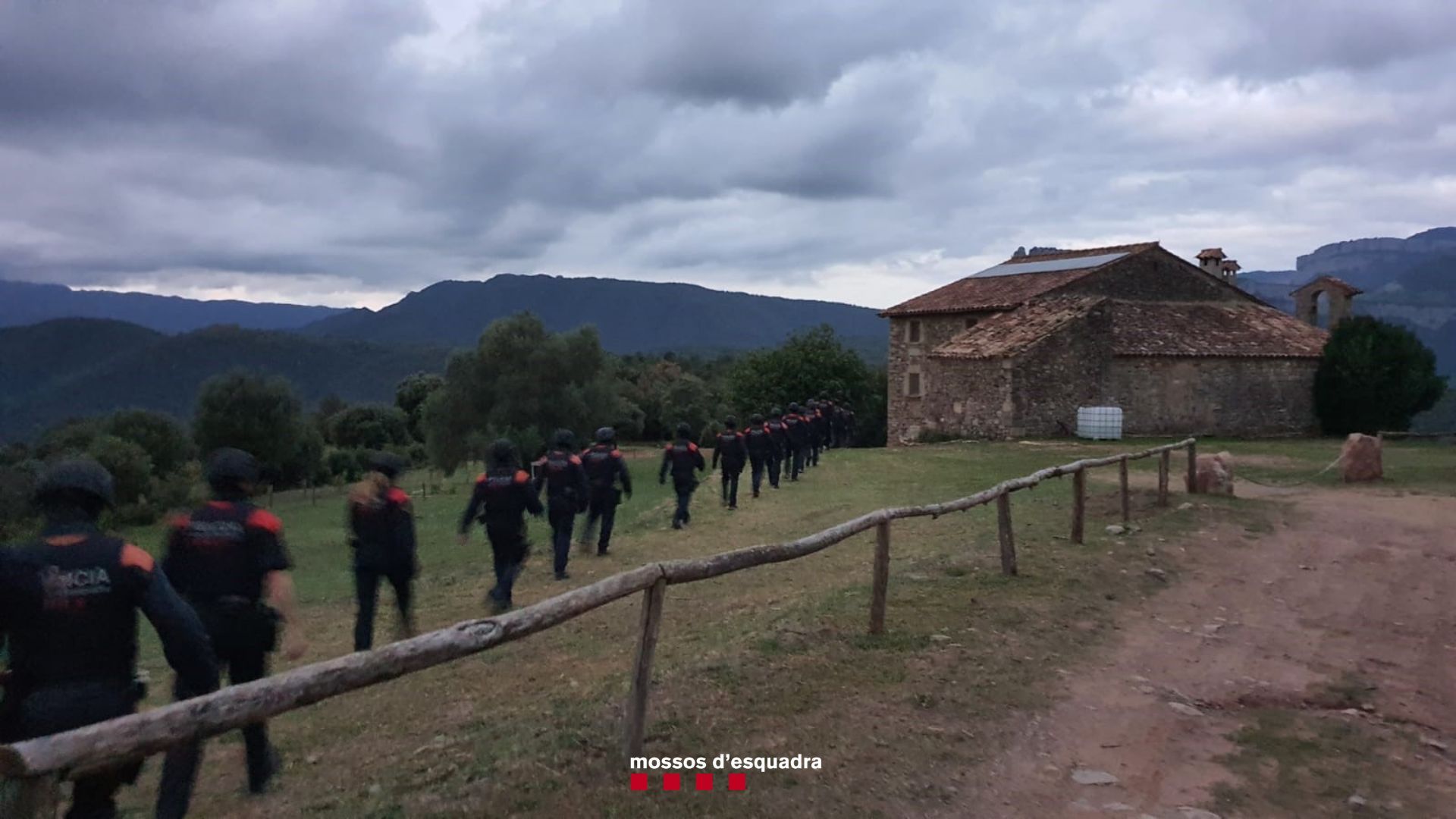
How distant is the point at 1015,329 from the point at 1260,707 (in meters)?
27.2

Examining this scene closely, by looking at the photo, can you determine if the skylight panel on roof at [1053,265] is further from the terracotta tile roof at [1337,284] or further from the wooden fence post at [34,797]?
the wooden fence post at [34,797]

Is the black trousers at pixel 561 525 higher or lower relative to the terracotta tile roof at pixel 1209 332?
lower

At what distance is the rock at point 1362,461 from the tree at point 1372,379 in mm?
15755

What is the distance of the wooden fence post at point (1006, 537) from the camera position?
28.7 feet

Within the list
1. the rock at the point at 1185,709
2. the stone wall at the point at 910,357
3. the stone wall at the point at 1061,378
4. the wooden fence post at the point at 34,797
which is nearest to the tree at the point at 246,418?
the stone wall at the point at 910,357

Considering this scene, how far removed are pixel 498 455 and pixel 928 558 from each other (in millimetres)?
4361

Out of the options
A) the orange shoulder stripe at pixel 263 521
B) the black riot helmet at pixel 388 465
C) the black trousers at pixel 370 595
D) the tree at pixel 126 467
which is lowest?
the tree at pixel 126 467

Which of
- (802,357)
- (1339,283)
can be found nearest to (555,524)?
(802,357)

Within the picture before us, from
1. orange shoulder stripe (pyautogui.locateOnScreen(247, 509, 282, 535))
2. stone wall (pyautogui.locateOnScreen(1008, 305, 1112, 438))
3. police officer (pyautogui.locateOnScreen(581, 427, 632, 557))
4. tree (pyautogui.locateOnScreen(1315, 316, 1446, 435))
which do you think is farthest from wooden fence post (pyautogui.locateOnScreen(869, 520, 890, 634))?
tree (pyautogui.locateOnScreen(1315, 316, 1446, 435))

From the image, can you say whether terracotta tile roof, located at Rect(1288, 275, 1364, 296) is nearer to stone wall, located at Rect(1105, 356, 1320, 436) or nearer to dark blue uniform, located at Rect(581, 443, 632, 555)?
stone wall, located at Rect(1105, 356, 1320, 436)

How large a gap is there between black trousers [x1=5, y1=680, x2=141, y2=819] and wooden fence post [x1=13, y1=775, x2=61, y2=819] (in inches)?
29.8

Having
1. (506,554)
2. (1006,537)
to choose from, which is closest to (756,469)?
(506,554)

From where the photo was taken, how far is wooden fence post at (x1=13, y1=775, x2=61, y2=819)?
2484mm

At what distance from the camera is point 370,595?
24.5 feet
